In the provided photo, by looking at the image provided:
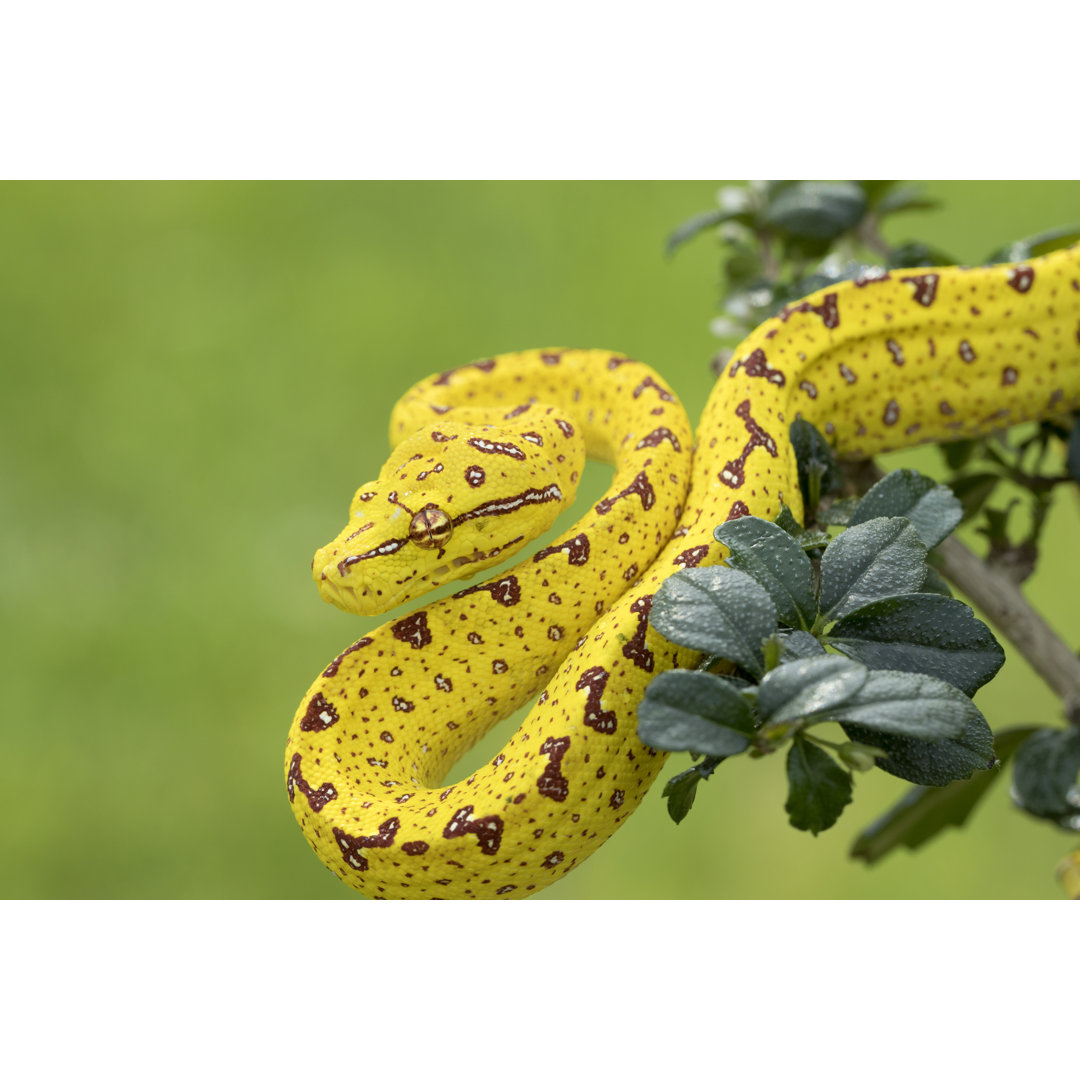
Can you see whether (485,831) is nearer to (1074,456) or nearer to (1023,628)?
(1023,628)

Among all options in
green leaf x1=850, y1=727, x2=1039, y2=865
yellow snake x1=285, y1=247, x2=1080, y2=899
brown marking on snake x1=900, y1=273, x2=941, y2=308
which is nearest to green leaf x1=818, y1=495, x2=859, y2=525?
yellow snake x1=285, y1=247, x2=1080, y2=899

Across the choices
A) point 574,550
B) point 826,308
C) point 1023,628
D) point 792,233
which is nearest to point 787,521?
point 574,550

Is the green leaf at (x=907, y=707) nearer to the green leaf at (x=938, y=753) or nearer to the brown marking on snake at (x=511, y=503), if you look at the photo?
the green leaf at (x=938, y=753)

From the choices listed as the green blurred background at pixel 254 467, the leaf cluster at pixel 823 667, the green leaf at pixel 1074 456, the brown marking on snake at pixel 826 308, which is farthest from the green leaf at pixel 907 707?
the green blurred background at pixel 254 467

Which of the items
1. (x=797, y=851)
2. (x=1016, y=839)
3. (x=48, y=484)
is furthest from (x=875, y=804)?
(x=48, y=484)

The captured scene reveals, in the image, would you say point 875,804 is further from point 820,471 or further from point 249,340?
point 249,340

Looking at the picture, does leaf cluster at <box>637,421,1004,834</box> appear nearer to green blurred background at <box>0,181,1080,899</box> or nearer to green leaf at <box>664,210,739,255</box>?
green leaf at <box>664,210,739,255</box>

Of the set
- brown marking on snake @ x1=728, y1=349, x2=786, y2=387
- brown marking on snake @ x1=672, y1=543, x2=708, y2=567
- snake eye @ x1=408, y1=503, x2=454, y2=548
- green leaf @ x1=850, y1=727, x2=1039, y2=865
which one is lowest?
green leaf @ x1=850, y1=727, x2=1039, y2=865
